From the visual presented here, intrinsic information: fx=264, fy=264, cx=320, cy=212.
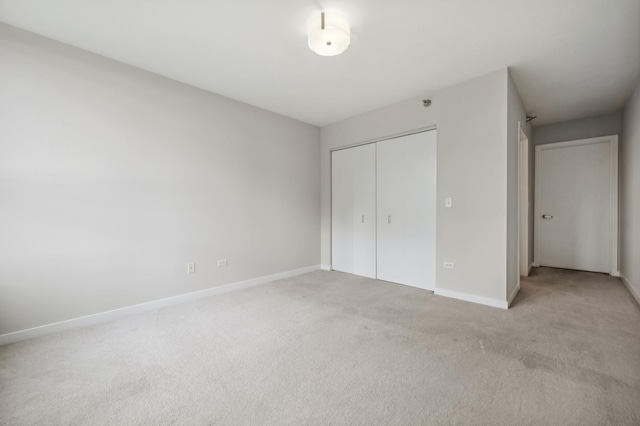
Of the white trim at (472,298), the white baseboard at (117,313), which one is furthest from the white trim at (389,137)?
the white baseboard at (117,313)

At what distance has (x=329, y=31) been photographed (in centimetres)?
207

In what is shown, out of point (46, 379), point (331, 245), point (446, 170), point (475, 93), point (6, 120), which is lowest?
point (46, 379)

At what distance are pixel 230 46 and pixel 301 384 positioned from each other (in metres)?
2.84

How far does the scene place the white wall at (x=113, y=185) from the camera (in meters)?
2.22

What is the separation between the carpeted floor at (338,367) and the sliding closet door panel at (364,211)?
135 cm

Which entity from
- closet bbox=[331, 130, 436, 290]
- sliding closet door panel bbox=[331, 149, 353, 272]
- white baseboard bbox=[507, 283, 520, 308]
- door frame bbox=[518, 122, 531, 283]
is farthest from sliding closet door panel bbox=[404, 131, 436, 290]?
door frame bbox=[518, 122, 531, 283]

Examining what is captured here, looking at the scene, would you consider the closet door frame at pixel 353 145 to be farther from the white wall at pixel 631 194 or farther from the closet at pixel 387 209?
the white wall at pixel 631 194

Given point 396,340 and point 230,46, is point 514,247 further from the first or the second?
point 230,46

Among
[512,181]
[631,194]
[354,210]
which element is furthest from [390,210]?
[631,194]

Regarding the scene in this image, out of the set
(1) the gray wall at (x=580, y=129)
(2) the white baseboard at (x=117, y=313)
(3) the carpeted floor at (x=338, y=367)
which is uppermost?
(1) the gray wall at (x=580, y=129)

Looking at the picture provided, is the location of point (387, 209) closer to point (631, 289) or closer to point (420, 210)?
point (420, 210)

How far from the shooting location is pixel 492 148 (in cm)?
295

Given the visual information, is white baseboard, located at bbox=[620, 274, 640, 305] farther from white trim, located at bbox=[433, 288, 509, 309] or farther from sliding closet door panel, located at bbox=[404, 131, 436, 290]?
sliding closet door panel, located at bbox=[404, 131, 436, 290]

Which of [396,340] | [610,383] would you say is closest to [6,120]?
[396,340]
